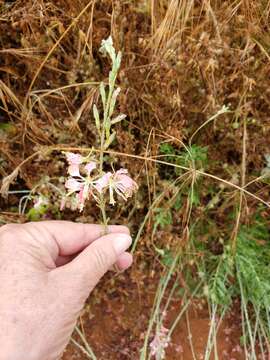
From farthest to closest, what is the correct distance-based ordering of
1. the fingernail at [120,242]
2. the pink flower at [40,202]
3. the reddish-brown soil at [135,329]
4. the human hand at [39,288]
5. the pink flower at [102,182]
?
1. the reddish-brown soil at [135,329]
2. the pink flower at [40,202]
3. the fingernail at [120,242]
4. the human hand at [39,288]
5. the pink flower at [102,182]

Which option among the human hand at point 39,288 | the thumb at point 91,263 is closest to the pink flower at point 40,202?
the human hand at point 39,288

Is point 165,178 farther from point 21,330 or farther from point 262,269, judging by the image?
point 21,330

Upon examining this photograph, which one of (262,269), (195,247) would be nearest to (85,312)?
(195,247)

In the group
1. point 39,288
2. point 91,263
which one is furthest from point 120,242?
point 39,288

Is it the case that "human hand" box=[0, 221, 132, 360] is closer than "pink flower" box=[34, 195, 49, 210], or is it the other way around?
"human hand" box=[0, 221, 132, 360]

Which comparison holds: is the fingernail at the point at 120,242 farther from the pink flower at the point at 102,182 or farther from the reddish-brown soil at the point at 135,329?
the reddish-brown soil at the point at 135,329

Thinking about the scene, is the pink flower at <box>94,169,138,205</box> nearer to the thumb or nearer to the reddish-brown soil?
the thumb

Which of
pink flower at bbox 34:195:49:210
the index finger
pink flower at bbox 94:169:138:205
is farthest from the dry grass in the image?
pink flower at bbox 94:169:138:205

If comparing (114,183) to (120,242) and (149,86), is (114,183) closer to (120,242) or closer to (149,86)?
(120,242)
